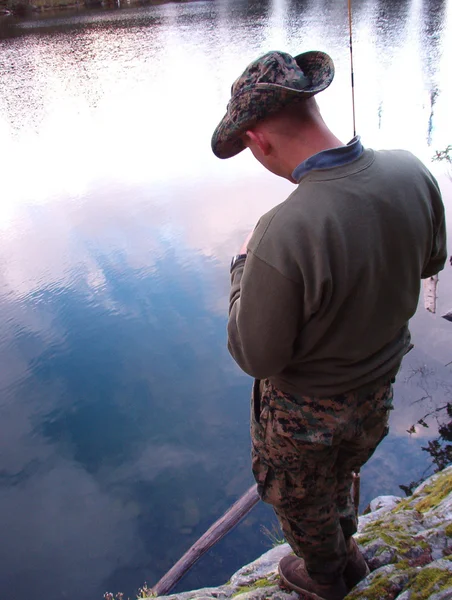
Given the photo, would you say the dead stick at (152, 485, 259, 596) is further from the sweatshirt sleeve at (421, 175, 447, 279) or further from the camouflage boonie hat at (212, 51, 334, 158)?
the camouflage boonie hat at (212, 51, 334, 158)

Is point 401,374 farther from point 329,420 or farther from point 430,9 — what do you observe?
point 430,9

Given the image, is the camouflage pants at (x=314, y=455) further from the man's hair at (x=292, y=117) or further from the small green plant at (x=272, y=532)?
the small green plant at (x=272, y=532)

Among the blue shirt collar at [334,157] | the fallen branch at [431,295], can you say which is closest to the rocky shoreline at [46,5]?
the fallen branch at [431,295]

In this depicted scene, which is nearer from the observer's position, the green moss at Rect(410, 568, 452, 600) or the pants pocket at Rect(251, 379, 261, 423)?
the green moss at Rect(410, 568, 452, 600)

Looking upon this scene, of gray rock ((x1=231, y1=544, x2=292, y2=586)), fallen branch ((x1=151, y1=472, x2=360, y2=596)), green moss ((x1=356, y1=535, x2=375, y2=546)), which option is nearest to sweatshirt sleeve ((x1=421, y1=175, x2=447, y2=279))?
green moss ((x1=356, y1=535, x2=375, y2=546))

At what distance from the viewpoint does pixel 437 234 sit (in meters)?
1.60

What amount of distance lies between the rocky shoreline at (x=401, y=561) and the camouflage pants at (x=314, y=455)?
0.21 metres

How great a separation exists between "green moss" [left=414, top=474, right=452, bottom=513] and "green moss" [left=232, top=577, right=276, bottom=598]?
96cm

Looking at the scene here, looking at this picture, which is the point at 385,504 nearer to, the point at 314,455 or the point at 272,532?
the point at 272,532

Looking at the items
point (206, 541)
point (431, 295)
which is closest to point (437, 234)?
point (206, 541)

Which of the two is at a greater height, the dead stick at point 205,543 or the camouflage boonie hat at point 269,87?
the camouflage boonie hat at point 269,87

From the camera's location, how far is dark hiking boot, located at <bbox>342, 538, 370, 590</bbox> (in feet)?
6.57

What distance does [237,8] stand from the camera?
3544 centimetres

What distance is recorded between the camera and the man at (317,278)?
4.22 feet
